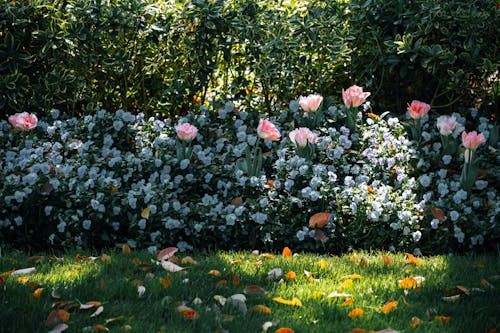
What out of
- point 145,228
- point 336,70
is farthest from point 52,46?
point 336,70

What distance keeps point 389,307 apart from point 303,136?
1.77 metres

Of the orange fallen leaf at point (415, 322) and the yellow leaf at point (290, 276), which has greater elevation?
the yellow leaf at point (290, 276)

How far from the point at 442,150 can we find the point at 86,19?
9.42 feet

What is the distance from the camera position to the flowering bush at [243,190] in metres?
4.28

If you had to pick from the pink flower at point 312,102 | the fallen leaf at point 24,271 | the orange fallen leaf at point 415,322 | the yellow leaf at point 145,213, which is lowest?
the orange fallen leaf at point 415,322

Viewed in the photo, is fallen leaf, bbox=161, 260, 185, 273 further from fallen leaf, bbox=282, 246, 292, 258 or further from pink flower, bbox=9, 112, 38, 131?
pink flower, bbox=9, 112, 38, 131

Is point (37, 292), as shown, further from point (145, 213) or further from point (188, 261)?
point (145, 213)

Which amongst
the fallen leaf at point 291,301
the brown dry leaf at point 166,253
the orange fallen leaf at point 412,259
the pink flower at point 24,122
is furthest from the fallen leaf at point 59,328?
the pink flower at point 24,122

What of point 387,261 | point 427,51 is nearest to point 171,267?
point 387,261

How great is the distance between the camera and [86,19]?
5.52 meters

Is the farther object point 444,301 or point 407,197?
point 407,197

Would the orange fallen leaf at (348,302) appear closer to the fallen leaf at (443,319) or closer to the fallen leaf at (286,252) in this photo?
the fallen leaf at (443,319)

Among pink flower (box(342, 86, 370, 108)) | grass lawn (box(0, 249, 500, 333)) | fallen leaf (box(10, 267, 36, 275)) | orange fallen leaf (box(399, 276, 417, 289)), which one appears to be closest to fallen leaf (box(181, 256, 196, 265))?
grass lawn (box(0, 249, 500, 333))

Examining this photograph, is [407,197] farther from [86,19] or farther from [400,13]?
[86,19]
